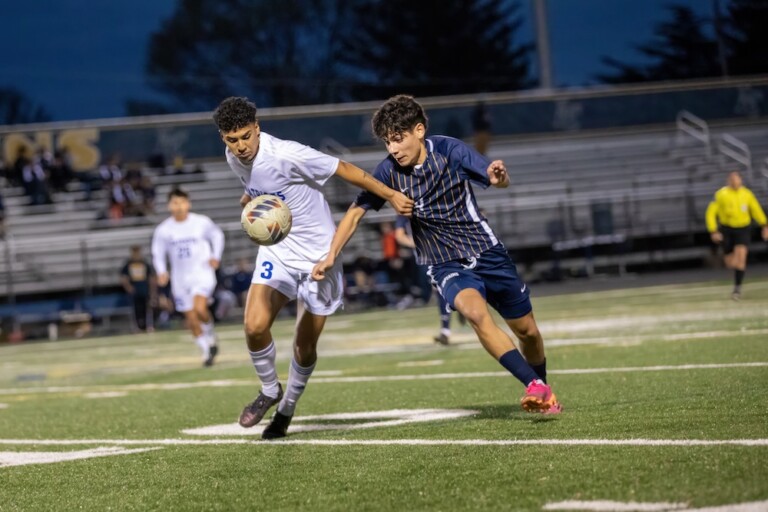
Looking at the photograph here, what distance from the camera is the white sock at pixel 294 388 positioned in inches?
307

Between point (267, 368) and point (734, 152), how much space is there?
98.8ft

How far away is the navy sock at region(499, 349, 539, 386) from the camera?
7152 millimetres

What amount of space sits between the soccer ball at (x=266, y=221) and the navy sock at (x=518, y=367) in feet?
4.82

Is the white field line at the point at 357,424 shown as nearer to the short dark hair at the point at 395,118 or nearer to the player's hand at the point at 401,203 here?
the player's hand at the point at 401,203

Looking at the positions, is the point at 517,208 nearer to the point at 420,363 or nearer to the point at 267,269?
the point at 420,363

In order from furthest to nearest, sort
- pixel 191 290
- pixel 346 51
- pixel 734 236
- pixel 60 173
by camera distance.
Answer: pixel 346 51 → pixel 60 173 → pixel 734 236 → pixel 191 290

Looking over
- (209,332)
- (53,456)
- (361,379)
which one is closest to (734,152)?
(209,332)

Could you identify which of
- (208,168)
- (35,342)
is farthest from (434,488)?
(208,168)

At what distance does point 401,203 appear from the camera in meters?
7.44

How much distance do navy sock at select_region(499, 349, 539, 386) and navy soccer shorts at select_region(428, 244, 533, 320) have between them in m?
0.43

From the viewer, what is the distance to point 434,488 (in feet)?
17.5

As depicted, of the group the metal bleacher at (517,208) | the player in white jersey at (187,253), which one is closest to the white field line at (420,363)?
the player in white jersey at (187,253)

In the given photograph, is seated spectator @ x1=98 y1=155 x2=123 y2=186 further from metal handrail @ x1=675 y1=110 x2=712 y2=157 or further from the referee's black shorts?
the referee's black shorts

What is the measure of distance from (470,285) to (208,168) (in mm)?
30533
